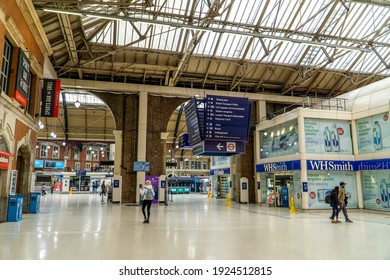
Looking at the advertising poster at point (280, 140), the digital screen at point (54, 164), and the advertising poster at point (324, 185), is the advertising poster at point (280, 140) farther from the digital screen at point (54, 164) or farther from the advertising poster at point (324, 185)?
the digital screen at point (54, 164)

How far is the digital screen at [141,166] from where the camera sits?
20.2 metres

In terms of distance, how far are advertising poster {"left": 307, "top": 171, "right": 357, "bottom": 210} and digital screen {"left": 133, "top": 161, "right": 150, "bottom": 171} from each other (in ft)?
34.6

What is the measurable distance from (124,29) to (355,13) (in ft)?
45.8

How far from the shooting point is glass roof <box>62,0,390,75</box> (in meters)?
16.1

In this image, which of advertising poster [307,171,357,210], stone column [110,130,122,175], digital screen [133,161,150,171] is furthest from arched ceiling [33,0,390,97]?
advertising poster [307,171,357,210]

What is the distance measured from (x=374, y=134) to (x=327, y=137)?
2.34m

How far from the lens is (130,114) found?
2167 cm

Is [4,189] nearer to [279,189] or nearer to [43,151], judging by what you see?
[279,189]

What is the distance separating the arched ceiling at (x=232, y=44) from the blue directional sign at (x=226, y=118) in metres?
3.40

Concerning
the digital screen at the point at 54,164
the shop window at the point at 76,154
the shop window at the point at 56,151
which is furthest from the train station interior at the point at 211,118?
the shop window at the point at 56,151

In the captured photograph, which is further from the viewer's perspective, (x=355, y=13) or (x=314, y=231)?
(x=355, y=13)

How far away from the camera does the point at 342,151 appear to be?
1683 cm
